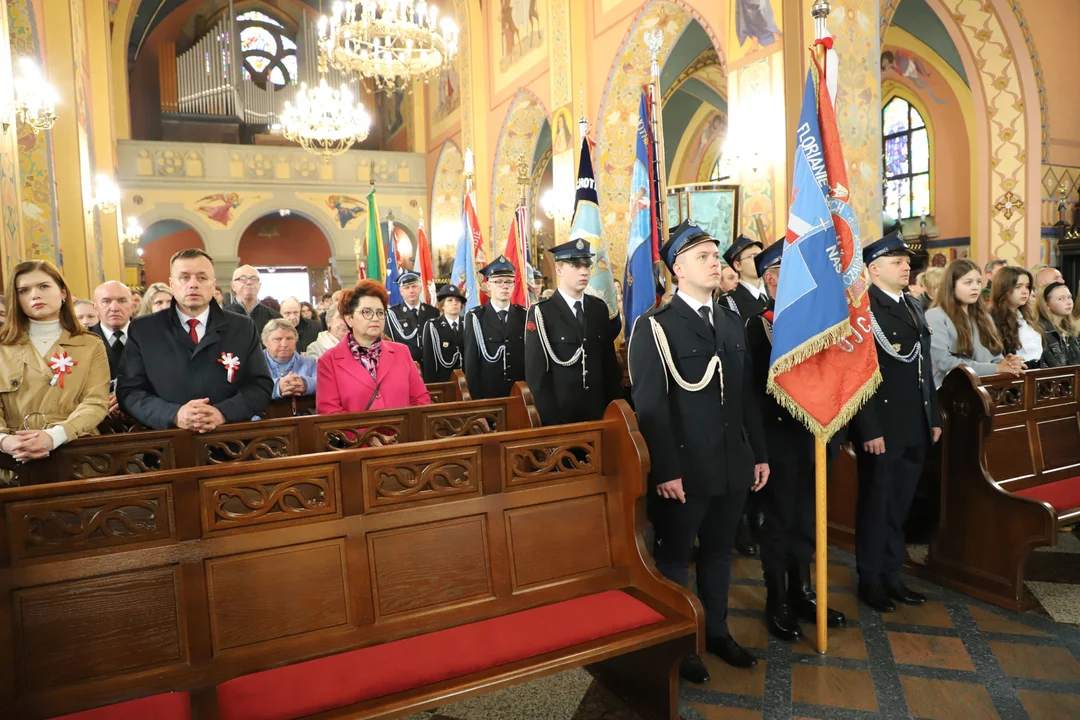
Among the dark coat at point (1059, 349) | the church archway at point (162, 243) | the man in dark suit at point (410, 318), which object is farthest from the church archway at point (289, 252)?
the dark coat at point (1059, 349)

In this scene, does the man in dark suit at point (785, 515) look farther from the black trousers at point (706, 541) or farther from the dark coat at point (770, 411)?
the black trousers at point (706, 541)

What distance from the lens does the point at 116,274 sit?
1149cm

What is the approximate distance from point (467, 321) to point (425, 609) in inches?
109

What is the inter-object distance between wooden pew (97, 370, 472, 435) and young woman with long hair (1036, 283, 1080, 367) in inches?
135

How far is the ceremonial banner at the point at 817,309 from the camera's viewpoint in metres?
2.53

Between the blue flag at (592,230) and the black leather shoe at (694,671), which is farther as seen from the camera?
the blue flag at (592,230)

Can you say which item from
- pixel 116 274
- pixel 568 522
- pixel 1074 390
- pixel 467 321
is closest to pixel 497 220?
pixel 116 274

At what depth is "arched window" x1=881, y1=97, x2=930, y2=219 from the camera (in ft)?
37.4

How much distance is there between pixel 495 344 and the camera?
4508 millimetres

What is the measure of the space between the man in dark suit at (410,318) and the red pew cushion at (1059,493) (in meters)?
4.24

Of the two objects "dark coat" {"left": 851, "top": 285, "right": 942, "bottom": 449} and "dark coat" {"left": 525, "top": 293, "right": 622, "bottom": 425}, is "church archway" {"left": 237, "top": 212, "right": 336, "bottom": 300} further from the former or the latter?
"dark coat" {"left": 851, "top": 285, "right": 942, "bottom": 449}

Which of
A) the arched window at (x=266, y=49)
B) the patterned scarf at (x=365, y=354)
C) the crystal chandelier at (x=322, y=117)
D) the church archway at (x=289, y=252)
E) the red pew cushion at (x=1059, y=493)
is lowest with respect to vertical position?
the red pew cushion at (x=1059, y=493)

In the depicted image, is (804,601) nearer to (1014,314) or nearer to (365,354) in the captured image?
(365,354)

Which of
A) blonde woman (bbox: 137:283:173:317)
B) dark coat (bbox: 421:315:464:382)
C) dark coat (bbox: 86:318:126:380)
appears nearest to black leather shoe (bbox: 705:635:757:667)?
dark coat (bbox: 86:318:126:380)
